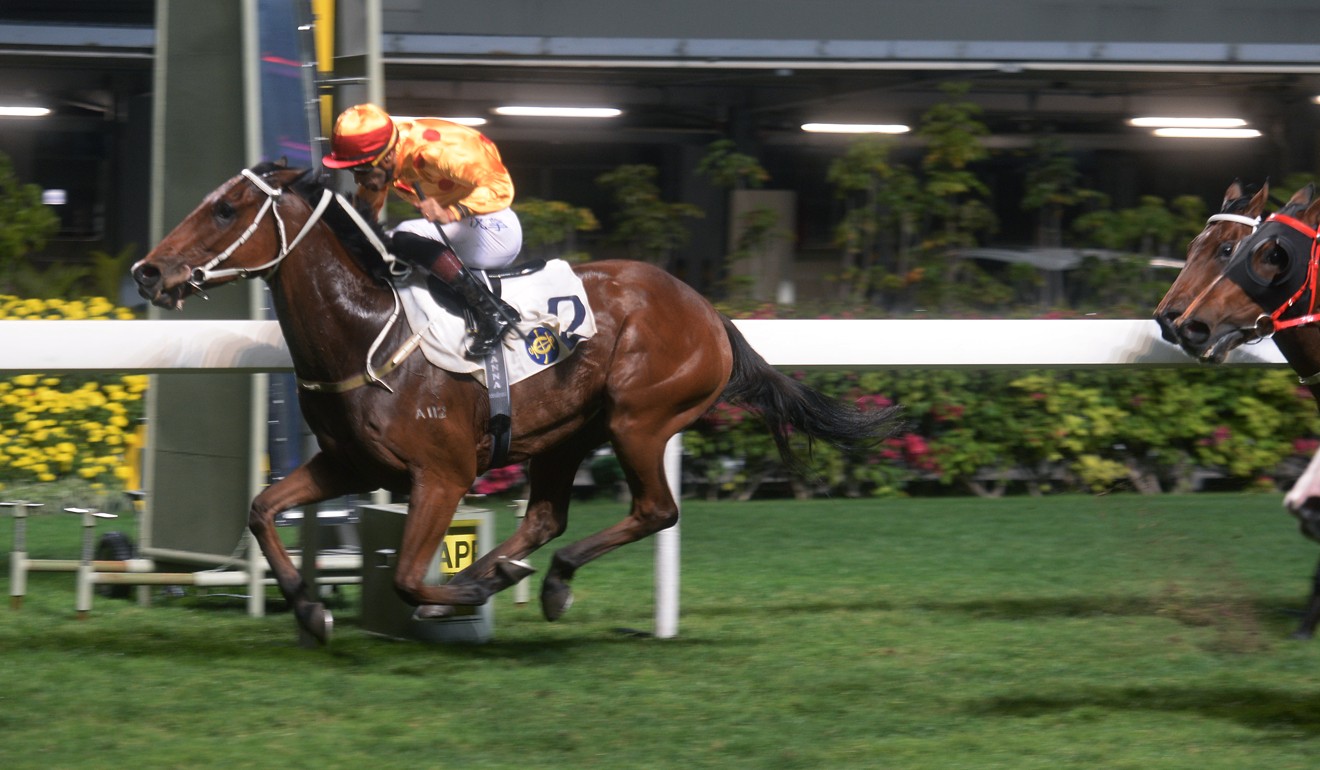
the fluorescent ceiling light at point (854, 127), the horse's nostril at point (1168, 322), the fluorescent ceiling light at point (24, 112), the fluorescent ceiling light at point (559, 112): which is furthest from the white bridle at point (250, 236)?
the fluorescent ceiling light at point (854, 127)

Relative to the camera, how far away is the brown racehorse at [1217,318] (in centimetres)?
431

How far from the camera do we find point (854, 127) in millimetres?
11039

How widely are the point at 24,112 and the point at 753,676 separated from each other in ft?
26.2

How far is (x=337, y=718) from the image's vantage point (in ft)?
12.2

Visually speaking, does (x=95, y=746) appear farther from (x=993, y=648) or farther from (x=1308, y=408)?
(x=1308, y=408)

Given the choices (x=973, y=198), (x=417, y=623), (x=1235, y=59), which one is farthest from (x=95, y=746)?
(x=1235, y=59)

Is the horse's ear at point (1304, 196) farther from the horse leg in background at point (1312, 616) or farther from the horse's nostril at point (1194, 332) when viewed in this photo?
the horse leg in background at point (1312, 616)

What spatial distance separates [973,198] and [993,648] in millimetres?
6320

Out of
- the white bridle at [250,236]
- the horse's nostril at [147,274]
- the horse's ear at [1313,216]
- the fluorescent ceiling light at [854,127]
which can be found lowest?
the horse's nostril at [147,274]

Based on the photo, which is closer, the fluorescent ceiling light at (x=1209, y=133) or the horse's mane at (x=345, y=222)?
the horse's mane at (x=345, y=222)

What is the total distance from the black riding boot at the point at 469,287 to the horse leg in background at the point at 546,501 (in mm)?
511

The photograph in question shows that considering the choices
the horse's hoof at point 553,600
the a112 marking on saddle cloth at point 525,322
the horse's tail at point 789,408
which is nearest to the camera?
the a112 marking on saddle cloth at point 525,322

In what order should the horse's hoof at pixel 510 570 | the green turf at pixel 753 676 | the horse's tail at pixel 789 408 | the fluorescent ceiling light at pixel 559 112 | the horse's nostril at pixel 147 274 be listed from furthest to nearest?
the fluorescent ceiling light at pixel 559 112 < the horse's tail at pixel 789 408 < the horse's hoof at pixel 510 570 < the horse's nostril at pixel 147 274 < the green turf at pixel 753 676

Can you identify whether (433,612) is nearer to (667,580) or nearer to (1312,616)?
(667,580)
